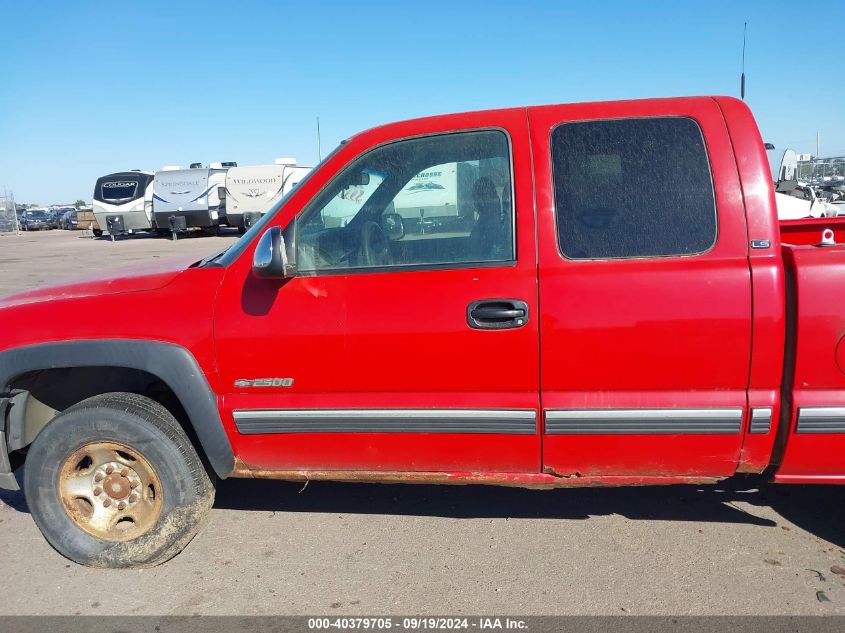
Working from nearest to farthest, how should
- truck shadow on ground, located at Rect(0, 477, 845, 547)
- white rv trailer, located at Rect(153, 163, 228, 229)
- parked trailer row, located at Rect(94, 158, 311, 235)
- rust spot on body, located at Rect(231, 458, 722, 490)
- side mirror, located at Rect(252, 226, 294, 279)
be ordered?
side mirror, located at Rect(252, 226, 294, 279) → rust spot on body, located at Rect(231, 458, 722, 490) → truck shadow on ground, located at Rect(0, 477, 845, 547) → parked trailer row, located at Rect(94, 158, 311, 235) → white rv trailer, located at Rect(153, 163, 228, 229)

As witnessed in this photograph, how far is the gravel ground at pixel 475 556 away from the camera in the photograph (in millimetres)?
2777

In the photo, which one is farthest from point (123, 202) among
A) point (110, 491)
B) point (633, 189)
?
point (633, 189)

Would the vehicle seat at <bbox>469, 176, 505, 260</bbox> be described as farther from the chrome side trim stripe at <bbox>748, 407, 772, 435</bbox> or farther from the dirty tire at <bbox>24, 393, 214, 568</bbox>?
the dirty tire at <bbox>24, 393, 214, 568</bbox>

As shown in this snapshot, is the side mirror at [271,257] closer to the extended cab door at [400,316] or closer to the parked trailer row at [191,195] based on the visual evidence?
the extended cab door at [400,316]

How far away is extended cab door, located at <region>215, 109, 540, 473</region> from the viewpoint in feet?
8.91

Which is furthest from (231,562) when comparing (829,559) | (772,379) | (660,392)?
(829,559)

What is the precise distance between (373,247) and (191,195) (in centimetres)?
2413

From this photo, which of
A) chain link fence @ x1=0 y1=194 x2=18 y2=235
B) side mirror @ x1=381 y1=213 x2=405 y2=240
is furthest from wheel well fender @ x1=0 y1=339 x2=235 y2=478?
chain link fence @ x1=0 y1=194 x2=18 y2=235

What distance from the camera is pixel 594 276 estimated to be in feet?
8.69

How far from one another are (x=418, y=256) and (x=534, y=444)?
943mm

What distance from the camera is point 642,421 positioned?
2.69m

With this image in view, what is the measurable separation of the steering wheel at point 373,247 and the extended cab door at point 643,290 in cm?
67

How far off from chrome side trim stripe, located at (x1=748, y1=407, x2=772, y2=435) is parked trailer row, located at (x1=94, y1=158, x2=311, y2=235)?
71.0 ft

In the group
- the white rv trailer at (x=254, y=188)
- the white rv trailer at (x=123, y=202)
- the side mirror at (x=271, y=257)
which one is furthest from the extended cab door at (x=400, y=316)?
the white rv trailer at (x=123, y=202)
